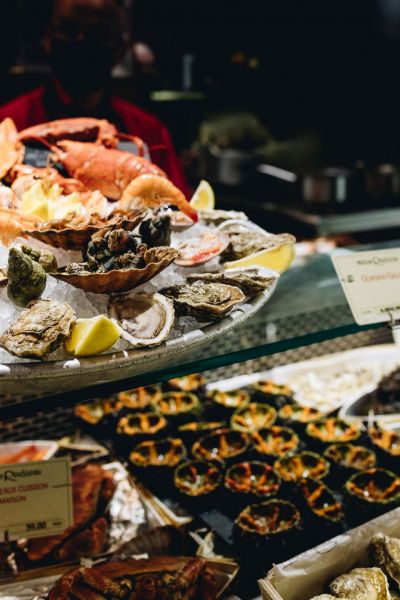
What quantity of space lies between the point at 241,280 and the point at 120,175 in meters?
0.59

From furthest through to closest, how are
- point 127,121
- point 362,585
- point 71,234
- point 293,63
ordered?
point 293,63, point 127,121, point 362,585, point 71,234

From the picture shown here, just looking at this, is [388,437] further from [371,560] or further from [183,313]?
[183,313]

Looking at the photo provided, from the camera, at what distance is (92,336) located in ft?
3.34

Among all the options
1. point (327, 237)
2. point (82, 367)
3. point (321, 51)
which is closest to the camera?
point (82, 367)

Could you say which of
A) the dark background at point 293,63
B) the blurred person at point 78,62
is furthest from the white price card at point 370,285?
the dark background at point 293,63

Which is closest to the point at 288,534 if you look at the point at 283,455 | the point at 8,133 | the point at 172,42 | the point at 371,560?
the point at 371,560

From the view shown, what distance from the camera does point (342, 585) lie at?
136cm

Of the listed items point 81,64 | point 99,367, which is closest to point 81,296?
point 99,367

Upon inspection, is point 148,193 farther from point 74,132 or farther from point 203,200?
point 74,132

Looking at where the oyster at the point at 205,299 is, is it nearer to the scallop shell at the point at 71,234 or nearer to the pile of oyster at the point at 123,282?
the pile of oyster at the point at 123,282

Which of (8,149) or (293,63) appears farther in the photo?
(293,63)

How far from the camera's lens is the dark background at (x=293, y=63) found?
17.9 feet

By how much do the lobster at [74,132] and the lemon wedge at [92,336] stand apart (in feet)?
3.32

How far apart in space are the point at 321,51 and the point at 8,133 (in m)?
4.60
